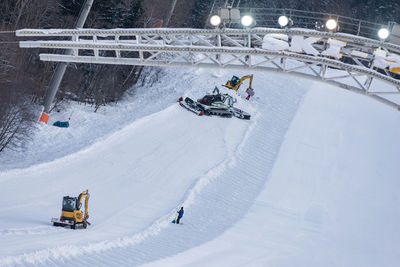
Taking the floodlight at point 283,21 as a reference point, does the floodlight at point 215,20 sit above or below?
below

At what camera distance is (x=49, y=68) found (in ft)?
108

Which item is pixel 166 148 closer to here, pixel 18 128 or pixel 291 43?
pixel 18 128

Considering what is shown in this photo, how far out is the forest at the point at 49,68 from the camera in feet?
85.1

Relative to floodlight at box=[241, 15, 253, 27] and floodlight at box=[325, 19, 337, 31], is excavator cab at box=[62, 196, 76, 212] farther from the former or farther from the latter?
floodlight at box=[325, 19, 337, 31]

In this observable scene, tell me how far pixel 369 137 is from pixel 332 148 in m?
3.70

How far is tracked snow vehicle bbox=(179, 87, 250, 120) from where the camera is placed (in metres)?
34.8

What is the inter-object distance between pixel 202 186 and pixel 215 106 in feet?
27.3

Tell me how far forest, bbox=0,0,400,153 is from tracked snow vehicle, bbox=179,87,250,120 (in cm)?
408

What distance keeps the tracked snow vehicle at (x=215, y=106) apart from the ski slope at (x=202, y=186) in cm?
55

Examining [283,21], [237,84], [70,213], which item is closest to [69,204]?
[70,213]

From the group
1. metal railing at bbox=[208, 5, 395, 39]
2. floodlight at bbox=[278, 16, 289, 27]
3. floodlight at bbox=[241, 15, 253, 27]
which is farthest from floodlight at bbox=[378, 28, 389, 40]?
floodlight at bbox=[241, 15, 253, 27]

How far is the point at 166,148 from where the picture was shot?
30172mm

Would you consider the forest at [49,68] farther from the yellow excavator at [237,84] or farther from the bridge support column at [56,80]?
the yellow excavator at [237,84]

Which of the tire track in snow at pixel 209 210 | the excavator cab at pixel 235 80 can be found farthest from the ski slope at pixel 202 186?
the excavator cab at pixel 235 80
